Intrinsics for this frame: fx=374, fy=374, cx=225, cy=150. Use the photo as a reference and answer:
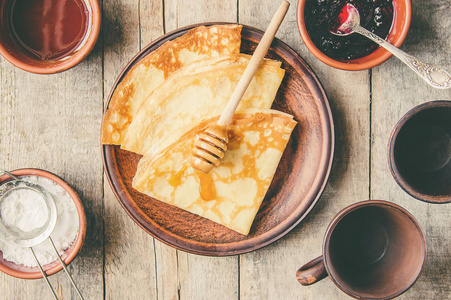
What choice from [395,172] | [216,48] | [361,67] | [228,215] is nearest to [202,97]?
[216,48]

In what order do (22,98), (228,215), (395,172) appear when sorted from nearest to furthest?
(395,172) → (228,215) → (22,98)

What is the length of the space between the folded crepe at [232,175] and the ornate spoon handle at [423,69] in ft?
1.03

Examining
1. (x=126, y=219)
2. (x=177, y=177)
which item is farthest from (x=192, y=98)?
(x=126, y=219)

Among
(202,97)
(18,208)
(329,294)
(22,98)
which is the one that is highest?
(202,97)

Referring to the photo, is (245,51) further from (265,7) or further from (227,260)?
(227,260)

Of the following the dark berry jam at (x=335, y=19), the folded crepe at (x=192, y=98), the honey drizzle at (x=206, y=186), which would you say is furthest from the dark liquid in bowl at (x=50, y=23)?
the dark berry jam at (x=335, y=19)

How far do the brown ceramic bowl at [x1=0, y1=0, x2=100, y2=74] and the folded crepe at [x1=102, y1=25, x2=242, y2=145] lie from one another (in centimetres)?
14

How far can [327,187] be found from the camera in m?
1.17

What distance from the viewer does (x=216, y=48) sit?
3.41 feet

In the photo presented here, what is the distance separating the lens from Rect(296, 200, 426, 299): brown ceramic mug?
956 mm

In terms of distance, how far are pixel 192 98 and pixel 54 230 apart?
600 mm

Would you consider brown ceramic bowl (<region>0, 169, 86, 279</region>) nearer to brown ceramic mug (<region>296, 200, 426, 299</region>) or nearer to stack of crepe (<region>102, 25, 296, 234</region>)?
stack of crepe (<region>102, 25, 296, 234</region>)

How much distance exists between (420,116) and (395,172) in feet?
0.60

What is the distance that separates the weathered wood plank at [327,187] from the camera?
1146 millimetres
